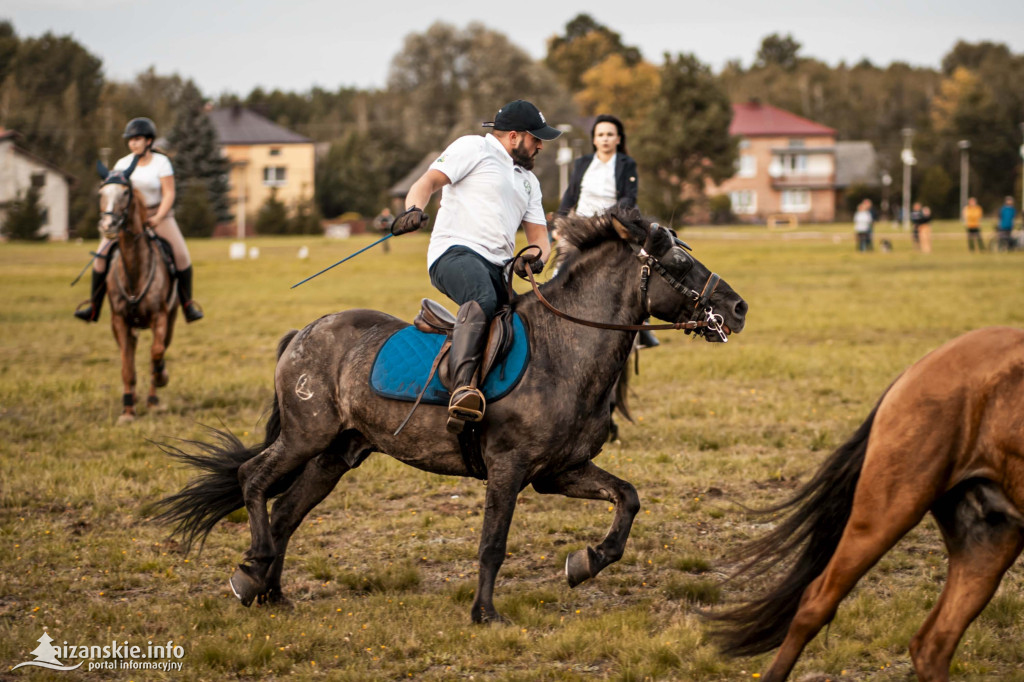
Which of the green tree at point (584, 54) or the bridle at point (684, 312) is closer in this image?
the bridle at point (684, 312)

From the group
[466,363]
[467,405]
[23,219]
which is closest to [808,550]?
[467,405]

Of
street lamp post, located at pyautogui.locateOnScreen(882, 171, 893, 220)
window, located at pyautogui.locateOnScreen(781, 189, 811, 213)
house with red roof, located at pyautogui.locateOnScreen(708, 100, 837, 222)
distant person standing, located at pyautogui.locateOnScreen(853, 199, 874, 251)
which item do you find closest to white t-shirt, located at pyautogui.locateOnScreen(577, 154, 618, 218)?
distant person standing, located at pyautogui.locateOnScreen(853, 199, 874, 251)

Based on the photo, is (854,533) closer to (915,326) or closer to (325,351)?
(325,351)

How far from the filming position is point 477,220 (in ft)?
18.8

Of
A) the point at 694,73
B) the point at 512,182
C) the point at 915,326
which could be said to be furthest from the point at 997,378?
the point at 694,73

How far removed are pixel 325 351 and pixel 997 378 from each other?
11.8ft

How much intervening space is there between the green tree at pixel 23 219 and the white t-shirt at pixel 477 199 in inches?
2403

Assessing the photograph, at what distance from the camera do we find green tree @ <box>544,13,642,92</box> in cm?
13375

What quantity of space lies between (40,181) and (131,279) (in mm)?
62086

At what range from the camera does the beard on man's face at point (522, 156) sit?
5.90 m

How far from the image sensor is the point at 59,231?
6831 cm

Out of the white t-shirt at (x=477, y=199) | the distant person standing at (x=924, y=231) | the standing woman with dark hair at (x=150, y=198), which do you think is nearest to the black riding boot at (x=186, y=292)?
the standing woman with dark hair at (x=150, y=198)

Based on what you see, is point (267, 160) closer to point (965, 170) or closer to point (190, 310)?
point (965, 170)

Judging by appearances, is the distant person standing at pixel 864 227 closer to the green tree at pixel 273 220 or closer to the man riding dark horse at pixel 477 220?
Result: the man riding dark horse at pixel 477 220
